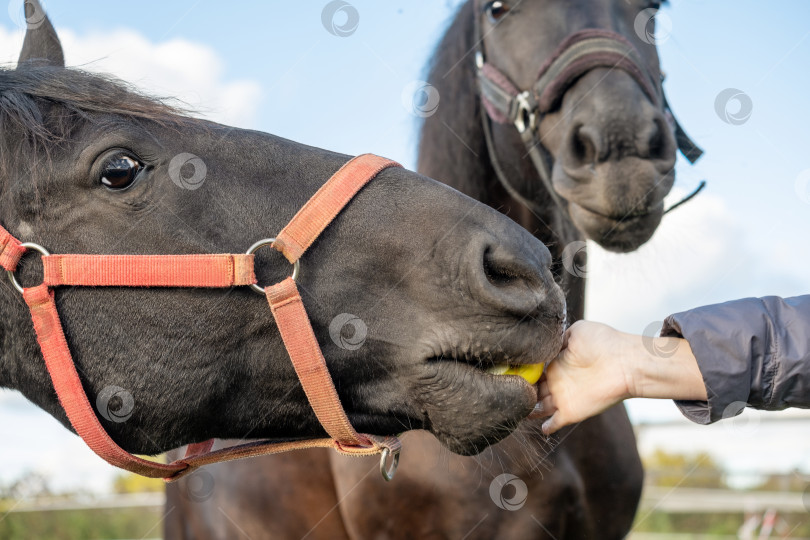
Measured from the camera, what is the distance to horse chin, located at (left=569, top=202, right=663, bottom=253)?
3.07 meters

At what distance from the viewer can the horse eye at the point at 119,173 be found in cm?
195

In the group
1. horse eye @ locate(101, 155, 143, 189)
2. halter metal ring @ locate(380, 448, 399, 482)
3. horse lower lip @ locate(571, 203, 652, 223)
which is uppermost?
horse lower lip @ locate(571, 203, 652, 223)

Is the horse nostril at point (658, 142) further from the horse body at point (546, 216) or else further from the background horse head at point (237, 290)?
the background horse head at point (237, 290)

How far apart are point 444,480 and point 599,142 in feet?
5.11

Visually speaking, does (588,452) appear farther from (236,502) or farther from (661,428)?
(661,428)

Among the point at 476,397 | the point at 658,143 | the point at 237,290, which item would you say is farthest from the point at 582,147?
the point at 237,290

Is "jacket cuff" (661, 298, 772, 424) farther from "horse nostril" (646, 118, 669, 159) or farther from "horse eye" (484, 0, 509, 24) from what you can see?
"horse eye" (484, 0, 509, 24)

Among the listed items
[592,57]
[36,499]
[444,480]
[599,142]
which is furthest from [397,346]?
[36,499]

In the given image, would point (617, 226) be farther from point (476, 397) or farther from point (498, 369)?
point (476, 397)

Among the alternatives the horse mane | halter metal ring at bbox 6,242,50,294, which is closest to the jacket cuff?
the horse mane

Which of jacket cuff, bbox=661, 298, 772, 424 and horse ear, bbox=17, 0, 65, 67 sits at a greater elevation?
horse ear, bbox=17, 0, 65, 67

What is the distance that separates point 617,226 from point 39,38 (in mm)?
2418

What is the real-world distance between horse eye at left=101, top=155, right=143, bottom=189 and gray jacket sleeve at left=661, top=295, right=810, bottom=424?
1.56 meters

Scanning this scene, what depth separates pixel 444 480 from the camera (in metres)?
2.95
